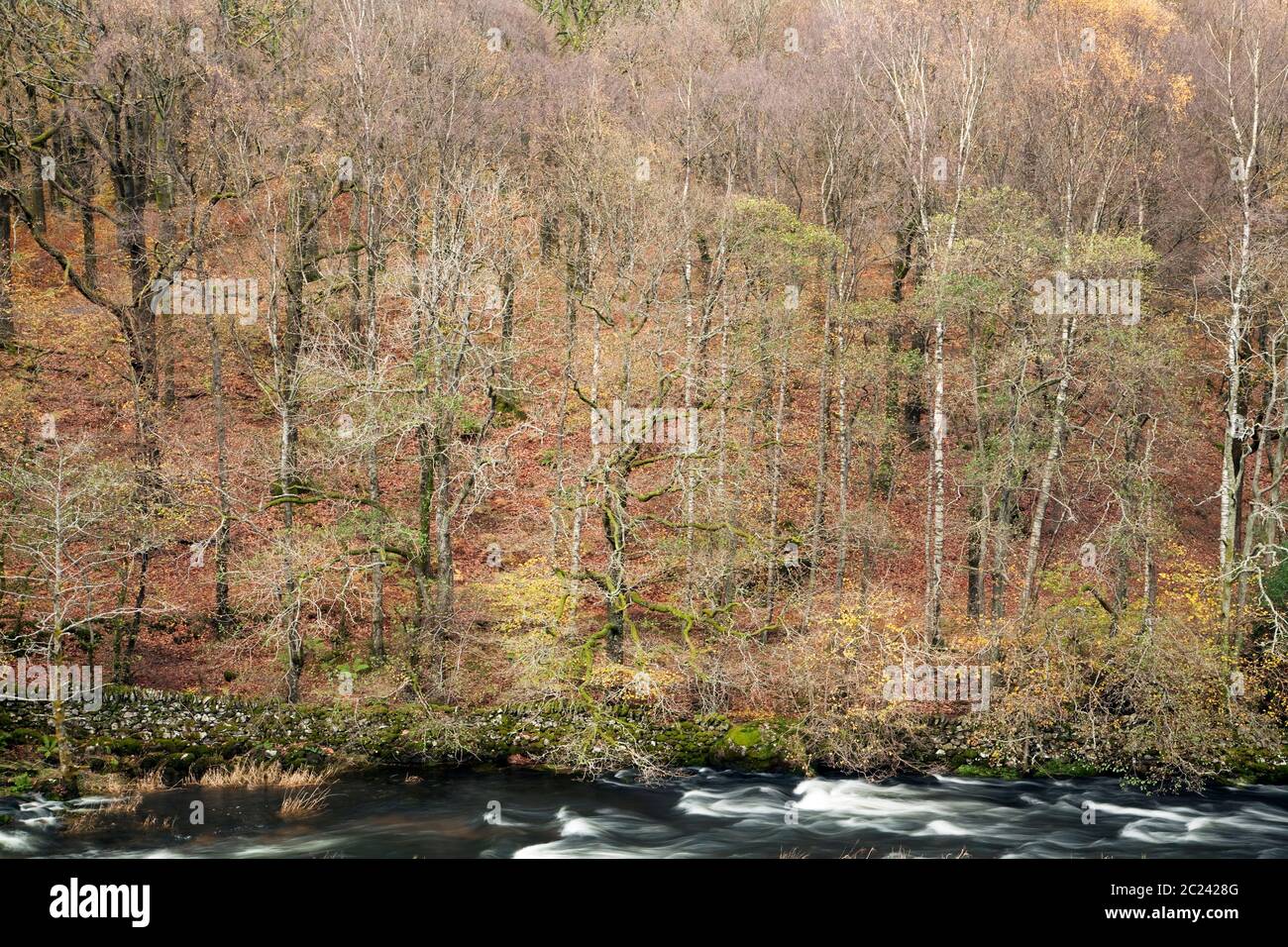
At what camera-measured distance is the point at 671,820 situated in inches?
727

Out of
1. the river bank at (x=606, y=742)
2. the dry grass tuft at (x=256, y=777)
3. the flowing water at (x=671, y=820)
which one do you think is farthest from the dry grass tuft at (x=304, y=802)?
the river bank at (x=606, y=742)

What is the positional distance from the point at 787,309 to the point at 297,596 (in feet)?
51.5

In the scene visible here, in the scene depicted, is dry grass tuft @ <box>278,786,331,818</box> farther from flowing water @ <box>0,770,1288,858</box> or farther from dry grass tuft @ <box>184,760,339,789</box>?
dry grass tuft @ <box>184,760,339,789</box>

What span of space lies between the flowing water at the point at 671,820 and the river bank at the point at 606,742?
45 cm

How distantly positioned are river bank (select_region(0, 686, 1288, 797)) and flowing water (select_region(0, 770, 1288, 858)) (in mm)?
A: 446

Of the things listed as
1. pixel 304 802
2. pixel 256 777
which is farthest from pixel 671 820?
pixel 256 777

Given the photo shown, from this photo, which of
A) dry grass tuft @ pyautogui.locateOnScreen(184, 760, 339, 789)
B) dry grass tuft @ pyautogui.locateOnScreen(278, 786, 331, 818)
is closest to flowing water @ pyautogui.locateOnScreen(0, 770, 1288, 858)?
dry grass tuft @ pyautogui.locateOnScreen(278, 786, 331, 818)

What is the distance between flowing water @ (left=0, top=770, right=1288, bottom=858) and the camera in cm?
1672

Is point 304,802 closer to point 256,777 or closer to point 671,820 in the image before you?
point 256,777

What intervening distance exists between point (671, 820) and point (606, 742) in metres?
2.57

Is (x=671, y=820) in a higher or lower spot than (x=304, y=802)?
lower

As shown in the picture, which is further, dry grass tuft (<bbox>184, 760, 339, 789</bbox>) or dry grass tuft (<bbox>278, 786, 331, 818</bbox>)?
dry grass tuft (<bbox>184, 760, 339, 789</bbox>)

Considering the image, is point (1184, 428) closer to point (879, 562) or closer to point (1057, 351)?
point (1057, 351)

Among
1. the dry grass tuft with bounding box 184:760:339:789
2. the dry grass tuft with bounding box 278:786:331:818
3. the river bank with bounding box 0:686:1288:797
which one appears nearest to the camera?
the dry grass tuft with bounding box 278:786:331:818
